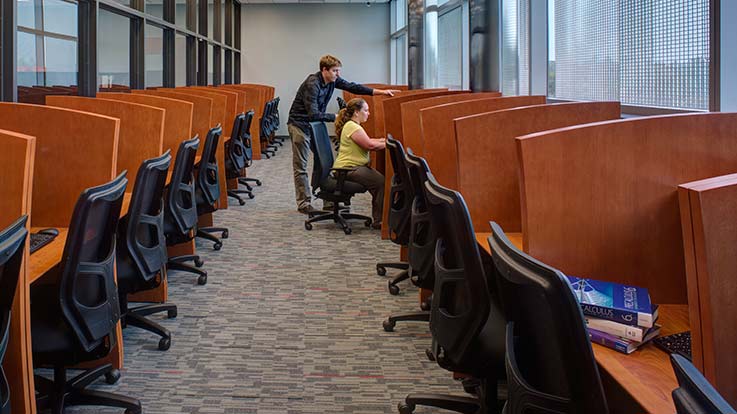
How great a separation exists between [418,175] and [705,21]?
112 cm

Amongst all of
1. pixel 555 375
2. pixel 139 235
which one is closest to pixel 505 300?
pixel 555 375

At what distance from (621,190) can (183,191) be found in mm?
2327

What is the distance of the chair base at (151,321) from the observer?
2.70 m

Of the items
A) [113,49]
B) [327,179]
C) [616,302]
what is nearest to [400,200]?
[327,179]

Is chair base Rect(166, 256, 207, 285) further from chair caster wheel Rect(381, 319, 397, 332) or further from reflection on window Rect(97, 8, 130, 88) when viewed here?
reflection on window Rect(97, 8, 130, 88)

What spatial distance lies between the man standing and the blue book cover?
4.10 metres

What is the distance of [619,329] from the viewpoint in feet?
4.18

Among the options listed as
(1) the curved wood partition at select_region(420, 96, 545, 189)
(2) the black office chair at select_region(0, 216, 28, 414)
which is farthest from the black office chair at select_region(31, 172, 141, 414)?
(1) the curved wood partition at select_region(420, 96, 545, 189)

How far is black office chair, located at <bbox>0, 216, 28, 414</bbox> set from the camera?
1.23 m

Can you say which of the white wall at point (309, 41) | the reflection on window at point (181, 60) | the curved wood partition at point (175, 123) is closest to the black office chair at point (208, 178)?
the curved wood partition at point (175, 123)

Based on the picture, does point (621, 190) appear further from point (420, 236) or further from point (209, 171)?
point (209, 171)

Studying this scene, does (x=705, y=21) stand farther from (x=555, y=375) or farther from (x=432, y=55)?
(x=432, y=55)

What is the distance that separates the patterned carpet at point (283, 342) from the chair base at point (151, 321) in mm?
41

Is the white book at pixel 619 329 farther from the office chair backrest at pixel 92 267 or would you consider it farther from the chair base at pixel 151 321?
the chair base at pixel 151 321
